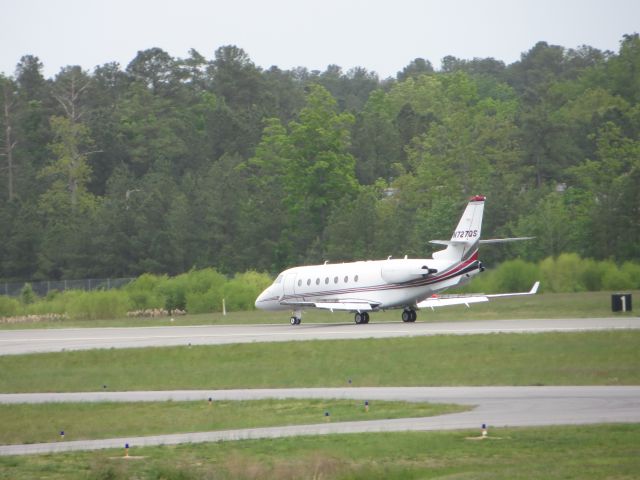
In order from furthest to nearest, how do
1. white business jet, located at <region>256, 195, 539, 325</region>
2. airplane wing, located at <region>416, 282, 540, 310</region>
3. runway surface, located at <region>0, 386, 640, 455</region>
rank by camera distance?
1. airplane wing, located at <region>416, 282, 540, 310</region>
2. white business jet, located at <region>256, 195, 539, 325</region>
3. runway surface, located at <region>0, 386, 640, 455</region>

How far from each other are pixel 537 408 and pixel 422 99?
134964 millimetres

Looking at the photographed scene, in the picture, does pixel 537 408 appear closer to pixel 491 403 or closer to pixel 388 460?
pixel 491 403

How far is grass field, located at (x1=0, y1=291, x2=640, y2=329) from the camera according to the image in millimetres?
49156

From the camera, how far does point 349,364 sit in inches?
1369

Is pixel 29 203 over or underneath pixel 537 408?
over

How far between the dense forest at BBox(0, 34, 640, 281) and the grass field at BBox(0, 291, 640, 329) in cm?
1216

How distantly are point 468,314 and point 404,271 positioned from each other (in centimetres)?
469

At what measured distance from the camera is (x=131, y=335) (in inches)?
1978

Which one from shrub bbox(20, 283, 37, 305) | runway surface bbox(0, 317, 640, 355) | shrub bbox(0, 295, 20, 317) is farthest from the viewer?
shrub bbox(20, 283, 37, 305)

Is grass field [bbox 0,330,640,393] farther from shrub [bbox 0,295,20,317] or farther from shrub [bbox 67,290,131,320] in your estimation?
shrub [bbox 0,295,20,317]

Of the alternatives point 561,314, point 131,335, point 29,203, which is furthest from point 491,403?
point 29,203

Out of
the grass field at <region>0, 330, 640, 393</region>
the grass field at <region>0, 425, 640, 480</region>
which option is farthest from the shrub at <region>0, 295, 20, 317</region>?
the grass field at <region>0, 425, 640, 480</region>

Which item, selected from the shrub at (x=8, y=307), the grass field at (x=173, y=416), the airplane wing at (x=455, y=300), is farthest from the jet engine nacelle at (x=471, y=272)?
the shrub at (x=8, y=307)

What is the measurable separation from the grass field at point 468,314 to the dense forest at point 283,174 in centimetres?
1216
